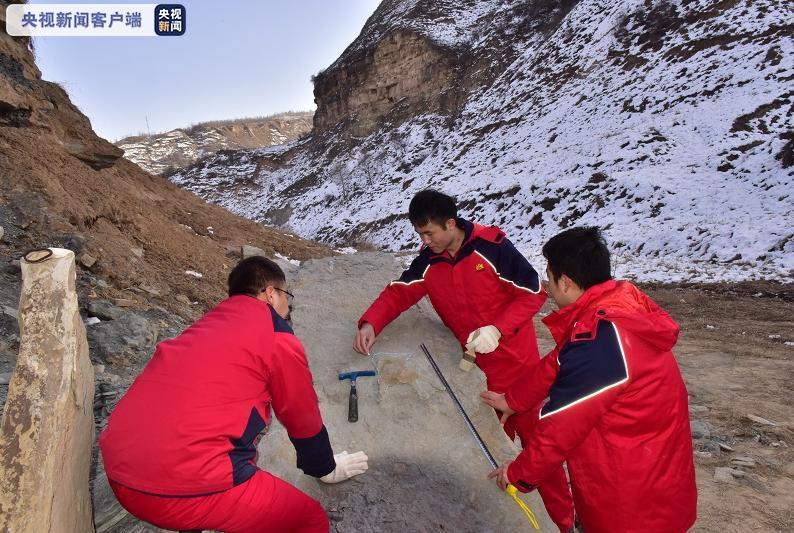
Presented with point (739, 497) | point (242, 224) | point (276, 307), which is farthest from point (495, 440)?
point (242, 224)

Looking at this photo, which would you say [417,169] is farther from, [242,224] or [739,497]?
[739,497]

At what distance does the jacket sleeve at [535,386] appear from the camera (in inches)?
83.7

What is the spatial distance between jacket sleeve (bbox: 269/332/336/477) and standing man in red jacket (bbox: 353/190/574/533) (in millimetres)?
1086

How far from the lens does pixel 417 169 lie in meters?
25.7

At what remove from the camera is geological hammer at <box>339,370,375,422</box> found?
2900 mm

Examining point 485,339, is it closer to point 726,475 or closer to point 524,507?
point 524,507

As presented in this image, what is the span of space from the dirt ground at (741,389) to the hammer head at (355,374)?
93.4 inches

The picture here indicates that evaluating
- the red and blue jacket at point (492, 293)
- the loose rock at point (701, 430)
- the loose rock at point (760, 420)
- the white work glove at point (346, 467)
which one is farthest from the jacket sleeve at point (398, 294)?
the loose rock at point (760, 420)

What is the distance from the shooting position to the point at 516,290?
2.97 m

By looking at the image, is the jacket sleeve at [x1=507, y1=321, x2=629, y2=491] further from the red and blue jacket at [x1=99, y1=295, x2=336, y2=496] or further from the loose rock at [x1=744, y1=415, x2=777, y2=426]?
the loose rock at [x1=744, y1=415, x2=777, y2=426]

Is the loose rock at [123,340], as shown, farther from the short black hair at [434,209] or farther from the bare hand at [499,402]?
the bare hand at [499,402]

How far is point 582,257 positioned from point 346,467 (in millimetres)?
1632

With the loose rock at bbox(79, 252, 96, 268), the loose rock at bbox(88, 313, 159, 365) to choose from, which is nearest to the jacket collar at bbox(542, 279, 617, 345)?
the loose rock at bbox(88, 313, 159, 365)

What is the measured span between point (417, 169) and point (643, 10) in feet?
41.3
